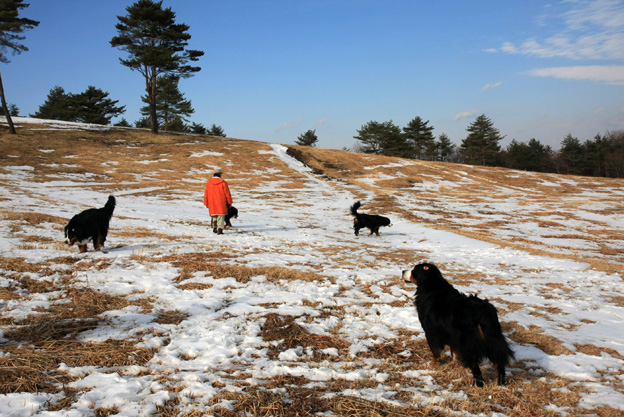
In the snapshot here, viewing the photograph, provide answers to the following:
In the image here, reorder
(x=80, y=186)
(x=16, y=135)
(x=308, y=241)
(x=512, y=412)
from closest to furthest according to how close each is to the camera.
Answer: (x=512, y=412) < (x=308, y=241) < (x=80, y=186) < (x=16, y=135)

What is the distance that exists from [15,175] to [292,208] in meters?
21.3

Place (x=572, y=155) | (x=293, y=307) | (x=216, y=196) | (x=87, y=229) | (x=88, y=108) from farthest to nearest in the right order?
1. (x=572, y=155)
2. (x=88, y=108)
3. (x=216, y=196)
4. (x=87, y=229)
5. (x=293, y=307)

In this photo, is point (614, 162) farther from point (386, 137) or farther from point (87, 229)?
point (87, 229)

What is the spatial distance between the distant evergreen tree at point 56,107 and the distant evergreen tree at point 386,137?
55.3 metres

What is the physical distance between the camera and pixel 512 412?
9.19 feet

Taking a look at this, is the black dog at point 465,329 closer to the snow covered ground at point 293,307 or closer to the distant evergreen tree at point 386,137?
the snow covered ground at point 293,307

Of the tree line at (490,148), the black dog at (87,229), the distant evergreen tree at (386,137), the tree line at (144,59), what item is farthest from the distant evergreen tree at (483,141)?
the black dog at (87,229)

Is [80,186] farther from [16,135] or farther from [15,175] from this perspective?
[16,135]

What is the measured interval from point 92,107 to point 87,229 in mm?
63999

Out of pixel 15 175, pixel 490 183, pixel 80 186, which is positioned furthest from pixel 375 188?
pixel 15 175

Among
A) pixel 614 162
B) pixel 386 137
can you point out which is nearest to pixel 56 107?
pixel 386 137

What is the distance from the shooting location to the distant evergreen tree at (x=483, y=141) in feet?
222

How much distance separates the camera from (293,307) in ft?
16.9

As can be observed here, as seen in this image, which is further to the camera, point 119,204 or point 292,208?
point 292,208
